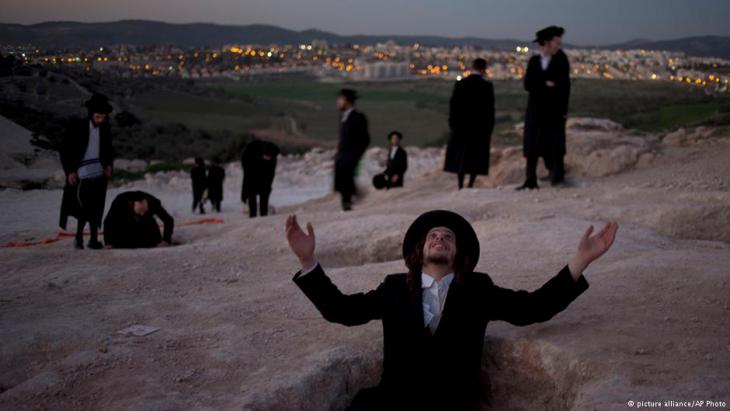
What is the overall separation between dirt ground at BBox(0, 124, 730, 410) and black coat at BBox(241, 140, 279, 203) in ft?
9.76

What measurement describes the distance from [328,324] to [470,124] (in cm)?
621

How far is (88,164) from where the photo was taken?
707cm

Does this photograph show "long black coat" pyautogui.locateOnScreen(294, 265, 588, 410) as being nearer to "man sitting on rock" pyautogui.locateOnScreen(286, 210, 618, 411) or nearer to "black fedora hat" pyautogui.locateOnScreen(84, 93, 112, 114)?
"man sitting on rock" pyautogui.locateOnScreen(286, 210, 618, 411)

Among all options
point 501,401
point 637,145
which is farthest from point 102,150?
point 637,145

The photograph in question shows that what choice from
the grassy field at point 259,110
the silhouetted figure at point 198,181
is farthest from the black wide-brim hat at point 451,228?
the silhouetted figure at point 198,181

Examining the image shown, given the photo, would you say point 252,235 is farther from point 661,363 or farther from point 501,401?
point 661,363

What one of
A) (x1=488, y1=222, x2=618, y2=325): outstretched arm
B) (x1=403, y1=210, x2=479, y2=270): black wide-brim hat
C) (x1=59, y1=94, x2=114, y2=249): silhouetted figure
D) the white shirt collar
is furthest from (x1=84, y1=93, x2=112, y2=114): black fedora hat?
(x1=488, y1=222, x2=618, y2=325): outstretched arm

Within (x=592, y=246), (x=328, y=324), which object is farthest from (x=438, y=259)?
(x=328, y=324)

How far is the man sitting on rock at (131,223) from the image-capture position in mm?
7430

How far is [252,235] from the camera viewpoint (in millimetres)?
7520

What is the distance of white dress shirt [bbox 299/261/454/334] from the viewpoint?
3502mm

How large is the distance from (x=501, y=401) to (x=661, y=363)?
1.06m

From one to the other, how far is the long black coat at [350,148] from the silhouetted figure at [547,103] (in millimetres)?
2167

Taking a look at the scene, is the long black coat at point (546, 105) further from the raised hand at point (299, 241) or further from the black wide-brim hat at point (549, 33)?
the raised hand at point (299, 241)
